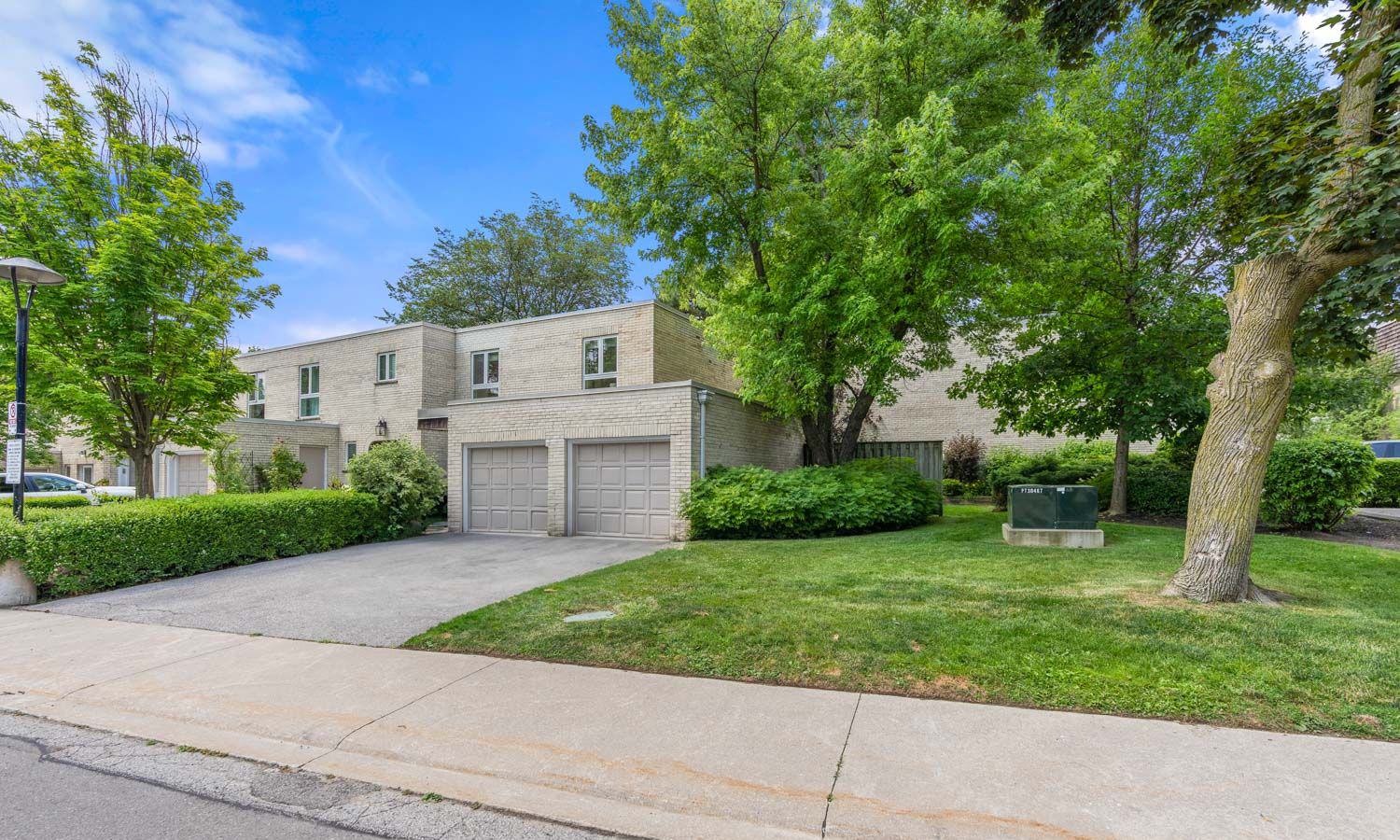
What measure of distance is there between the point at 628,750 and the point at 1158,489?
14313 mm

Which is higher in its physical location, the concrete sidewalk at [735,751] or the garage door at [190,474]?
the garage door at [190,474]

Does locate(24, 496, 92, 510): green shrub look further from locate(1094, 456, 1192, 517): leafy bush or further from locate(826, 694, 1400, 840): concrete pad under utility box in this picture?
locate(1094, 456, 1192, 517): leafy bush

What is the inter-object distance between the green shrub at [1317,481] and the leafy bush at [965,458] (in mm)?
9483

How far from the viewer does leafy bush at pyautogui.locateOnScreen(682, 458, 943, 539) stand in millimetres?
11359

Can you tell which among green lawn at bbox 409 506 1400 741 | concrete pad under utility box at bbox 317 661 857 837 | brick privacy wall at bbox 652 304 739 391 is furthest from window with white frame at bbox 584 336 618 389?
concrete pad under utility box at bbox 317 661 857 837

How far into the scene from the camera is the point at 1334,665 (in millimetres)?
4070

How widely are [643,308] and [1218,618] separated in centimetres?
1373

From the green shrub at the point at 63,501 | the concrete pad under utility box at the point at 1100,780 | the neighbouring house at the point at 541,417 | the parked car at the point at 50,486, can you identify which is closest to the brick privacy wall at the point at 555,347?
the neighbouring house at the point at 541,417

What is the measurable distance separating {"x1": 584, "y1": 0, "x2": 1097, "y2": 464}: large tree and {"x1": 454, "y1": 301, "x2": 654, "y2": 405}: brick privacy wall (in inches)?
118

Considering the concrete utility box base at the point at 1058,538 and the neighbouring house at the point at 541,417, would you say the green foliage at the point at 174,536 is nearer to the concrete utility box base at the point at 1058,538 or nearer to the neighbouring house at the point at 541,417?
the neighbouring house at the point at 541,417

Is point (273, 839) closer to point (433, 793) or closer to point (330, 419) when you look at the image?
point (433, 793)

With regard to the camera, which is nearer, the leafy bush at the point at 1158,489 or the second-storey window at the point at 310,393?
the leafy bush at the point at 1158,489

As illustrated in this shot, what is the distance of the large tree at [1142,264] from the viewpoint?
442 inches

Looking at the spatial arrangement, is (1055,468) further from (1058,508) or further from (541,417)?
(541,417)
